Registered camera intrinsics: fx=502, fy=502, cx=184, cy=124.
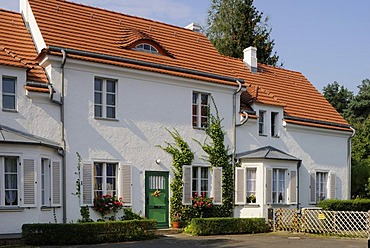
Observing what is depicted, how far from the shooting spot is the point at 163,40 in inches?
949

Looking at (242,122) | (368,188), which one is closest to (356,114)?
(368,188)

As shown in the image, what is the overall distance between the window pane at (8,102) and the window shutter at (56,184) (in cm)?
248

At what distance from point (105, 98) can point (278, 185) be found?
9.58 m

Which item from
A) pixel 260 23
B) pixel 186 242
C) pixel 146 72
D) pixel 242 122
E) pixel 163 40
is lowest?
pixel 186 242

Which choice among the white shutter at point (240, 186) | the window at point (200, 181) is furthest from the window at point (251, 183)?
the window at point (200, 181)

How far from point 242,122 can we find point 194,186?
13.0 feet

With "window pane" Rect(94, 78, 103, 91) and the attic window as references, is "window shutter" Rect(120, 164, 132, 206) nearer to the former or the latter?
"window pane" Rect(94, 78, 103, 91)

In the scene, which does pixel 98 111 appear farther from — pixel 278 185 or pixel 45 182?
pixel 278 185

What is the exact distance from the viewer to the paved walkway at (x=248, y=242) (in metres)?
16.7

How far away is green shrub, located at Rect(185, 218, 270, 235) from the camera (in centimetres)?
1983

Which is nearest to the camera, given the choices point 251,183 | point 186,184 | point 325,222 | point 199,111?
point 325,222

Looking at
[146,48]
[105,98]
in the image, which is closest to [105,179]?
[105,98]

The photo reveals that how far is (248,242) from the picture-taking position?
1788 cm

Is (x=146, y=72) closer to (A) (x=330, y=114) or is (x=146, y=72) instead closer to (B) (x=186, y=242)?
(B) (x=186, y=242)
